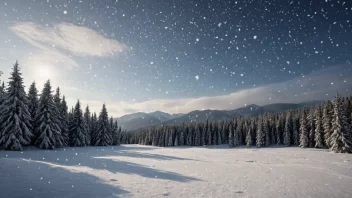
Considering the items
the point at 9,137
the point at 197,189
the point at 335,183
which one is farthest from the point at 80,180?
the point at 9,137

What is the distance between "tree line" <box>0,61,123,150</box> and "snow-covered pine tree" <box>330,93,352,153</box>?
5870cm

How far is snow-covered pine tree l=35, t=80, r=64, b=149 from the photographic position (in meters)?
33.0

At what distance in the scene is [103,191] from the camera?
9625 mm

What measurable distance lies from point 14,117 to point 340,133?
209ft

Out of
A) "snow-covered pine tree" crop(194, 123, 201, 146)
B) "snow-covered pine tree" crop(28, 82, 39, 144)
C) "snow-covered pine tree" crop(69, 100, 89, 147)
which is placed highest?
"snow-covered pine tree" crop(28, 82, 39, 144)

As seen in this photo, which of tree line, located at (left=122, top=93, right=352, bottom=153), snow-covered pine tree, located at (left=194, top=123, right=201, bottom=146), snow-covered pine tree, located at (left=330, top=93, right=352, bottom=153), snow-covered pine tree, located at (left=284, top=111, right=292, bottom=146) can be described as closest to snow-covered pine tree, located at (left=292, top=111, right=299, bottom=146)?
tree line, located at (left=122, top=93, right=352, bottom=153)

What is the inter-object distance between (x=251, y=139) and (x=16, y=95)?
77.0 meters

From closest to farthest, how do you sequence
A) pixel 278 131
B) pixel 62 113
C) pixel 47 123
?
pixel 47 123
pixel 62 113
pixel 278 131

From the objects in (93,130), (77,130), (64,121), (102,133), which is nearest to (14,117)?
(64,121)

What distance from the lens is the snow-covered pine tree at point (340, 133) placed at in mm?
41406

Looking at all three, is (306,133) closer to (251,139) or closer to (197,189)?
(251,139)

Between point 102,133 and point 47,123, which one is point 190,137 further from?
point 47,123

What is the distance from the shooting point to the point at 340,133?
42.6m

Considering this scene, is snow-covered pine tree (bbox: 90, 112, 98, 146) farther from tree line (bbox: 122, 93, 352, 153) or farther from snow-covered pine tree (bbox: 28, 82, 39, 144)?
tree line (bbox: 122, 93, 352, 153)
